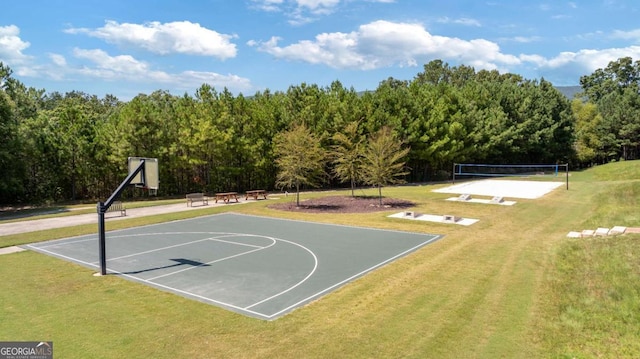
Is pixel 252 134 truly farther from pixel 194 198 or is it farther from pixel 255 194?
pixel 194 198

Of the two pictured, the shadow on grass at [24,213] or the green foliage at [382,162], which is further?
the green foliage at [382,162]

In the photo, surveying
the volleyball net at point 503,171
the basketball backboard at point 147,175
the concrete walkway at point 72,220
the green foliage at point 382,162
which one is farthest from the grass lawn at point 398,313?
the volleyball net at point 503,171

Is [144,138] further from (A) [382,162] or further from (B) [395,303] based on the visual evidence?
(B) [395,303]

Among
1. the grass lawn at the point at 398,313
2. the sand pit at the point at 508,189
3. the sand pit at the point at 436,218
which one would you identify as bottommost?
the grass lawn at the point at 398,313

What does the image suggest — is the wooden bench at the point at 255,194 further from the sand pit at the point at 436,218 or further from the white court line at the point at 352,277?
the white court line at the point at 352,277

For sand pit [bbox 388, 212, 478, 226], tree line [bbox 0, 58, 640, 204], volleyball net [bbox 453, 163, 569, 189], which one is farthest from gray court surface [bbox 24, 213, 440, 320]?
volleyball net [bbox 453, 163, 569, 189]

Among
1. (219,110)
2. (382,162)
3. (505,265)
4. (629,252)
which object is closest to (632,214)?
(629,252)
